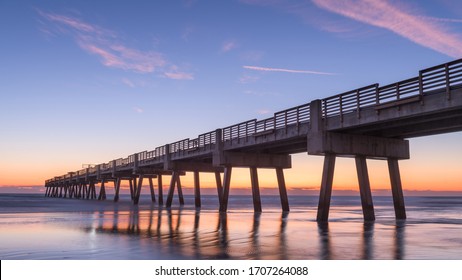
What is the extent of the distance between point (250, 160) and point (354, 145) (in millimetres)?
12492

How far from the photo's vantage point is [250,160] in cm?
3712

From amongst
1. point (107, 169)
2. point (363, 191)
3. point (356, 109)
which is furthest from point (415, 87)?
point (107, 169)

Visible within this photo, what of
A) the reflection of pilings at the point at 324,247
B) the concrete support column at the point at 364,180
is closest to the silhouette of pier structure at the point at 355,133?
the concrete support column at the point at 364,180

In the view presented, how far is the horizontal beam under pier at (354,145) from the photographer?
25.3 m

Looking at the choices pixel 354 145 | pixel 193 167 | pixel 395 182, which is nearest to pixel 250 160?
pixel 354 145

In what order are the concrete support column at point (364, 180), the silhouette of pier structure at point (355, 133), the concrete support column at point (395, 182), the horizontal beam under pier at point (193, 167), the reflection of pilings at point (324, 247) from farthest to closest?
the horizontal beam under pier at point (193, 167)
the concrete support column at point (395, 182)
the concrete support column at point (364, 180)
the silhouette of pier structure at point (355, 133)
the reflection of pilings at point (324, 247)

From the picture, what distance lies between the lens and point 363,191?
87.4 feet

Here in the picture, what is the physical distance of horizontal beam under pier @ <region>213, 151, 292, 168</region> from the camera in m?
36.9

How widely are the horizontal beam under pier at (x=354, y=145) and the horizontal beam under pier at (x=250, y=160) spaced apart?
11.2 metres

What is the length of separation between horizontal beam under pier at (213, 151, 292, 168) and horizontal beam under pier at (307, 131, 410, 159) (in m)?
11.2

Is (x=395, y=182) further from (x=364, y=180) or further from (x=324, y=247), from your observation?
(x=324, y=247)

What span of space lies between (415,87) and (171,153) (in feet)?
107

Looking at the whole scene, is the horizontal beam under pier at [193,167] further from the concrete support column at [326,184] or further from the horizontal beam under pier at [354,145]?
the horizontal beam under pier at [354,145]
